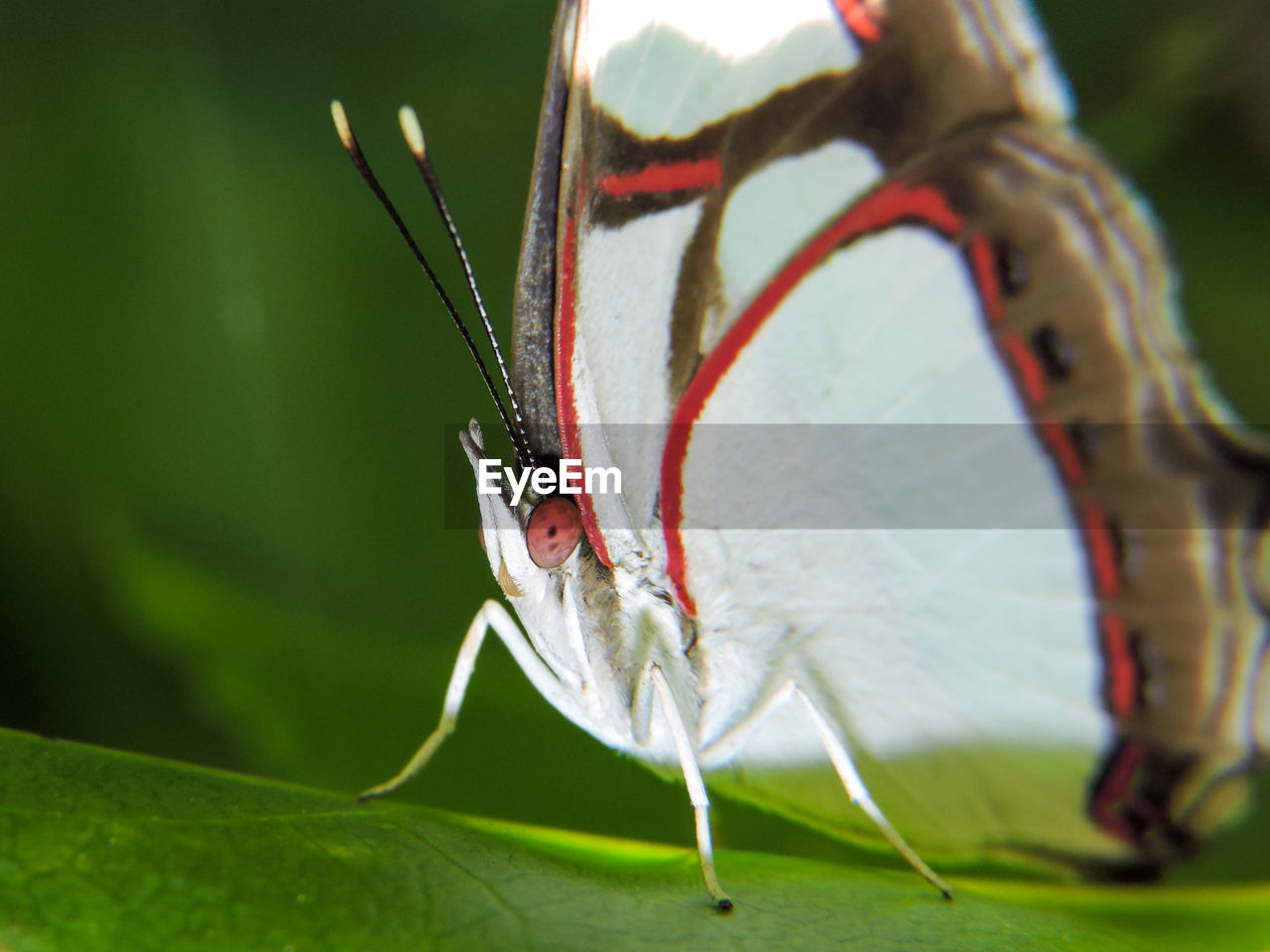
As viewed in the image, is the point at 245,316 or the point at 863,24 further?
the point at 245,316

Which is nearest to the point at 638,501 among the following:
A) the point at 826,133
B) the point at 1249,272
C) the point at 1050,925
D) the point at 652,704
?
the point at 652,704

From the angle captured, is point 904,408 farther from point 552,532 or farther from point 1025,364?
point 552,532

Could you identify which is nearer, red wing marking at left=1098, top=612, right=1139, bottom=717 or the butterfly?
the butterfly

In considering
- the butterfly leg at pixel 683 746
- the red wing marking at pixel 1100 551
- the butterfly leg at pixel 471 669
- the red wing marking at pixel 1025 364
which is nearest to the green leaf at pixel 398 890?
the butterfly leg at pixel 683 746

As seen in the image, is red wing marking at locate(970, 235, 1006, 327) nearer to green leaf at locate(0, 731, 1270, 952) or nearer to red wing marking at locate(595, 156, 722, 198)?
red wing marking at locate(595, 156, 722, 198)

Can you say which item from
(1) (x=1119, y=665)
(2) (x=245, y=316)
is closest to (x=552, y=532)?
(1) (x=1119, y=665)

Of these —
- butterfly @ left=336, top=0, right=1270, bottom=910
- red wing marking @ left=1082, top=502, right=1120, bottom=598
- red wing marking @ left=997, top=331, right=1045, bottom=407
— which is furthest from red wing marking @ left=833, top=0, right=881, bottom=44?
red wing marking @ left=1082, top=502, right=1120, bottom=598

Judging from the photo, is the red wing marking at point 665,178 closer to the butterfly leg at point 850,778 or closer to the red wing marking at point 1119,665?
the butterfly leg at point 850,778
